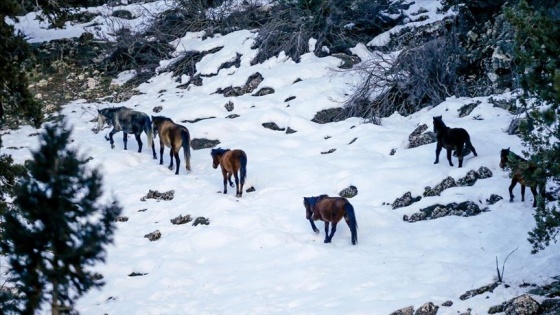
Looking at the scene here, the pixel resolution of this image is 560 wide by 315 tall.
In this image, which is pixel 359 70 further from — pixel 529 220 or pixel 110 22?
pixel 110 22

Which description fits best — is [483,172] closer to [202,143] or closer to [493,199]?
[493,199]

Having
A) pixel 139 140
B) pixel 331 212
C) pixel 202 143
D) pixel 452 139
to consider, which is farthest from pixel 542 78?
pixel 139 140

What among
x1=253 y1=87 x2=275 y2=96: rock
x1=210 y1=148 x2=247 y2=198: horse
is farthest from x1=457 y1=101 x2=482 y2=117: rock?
x1=253 y1=87 x2=275 y2=96: rock

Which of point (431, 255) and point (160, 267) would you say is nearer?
point (431, 255)

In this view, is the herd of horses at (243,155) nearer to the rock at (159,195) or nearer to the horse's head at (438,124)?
the horse's head at (438,124)

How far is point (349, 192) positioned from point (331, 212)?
7.15ft

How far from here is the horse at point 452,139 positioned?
48.5 feet

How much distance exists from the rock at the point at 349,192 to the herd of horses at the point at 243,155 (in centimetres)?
115

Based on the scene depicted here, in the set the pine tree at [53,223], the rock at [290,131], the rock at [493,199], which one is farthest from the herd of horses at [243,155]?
the pine tree at [53,223]

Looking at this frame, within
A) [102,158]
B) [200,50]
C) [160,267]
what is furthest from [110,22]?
[160,267]

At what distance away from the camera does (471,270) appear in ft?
35.2

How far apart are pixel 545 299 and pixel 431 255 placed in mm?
3379

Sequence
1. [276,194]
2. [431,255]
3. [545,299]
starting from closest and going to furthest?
[545,299] < [431,255] < [276,194]

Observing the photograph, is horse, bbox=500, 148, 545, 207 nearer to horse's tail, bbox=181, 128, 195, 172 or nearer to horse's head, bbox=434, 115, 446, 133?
horse's head, bbox=434, 115, 446, 133
